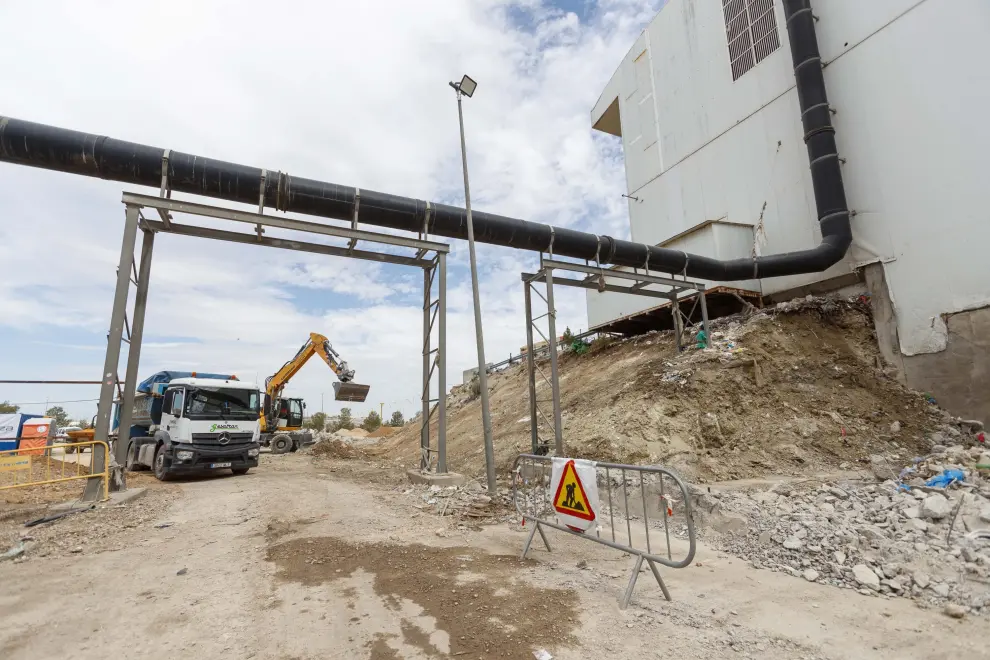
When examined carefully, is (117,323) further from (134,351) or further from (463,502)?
(463,502)

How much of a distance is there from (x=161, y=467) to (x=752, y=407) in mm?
15643

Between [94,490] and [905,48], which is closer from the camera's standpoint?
[94,490]

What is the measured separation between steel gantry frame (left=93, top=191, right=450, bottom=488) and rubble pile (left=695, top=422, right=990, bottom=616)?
6.08 m

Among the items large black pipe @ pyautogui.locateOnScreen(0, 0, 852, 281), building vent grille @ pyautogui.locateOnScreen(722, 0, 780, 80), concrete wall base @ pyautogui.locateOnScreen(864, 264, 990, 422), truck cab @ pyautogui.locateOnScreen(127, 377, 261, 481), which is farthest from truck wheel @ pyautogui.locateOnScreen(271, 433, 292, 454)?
building vent grille @ pyautogui.locateOnScreen(722, 0, 780, 80)

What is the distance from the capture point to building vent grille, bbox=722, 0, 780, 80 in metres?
18.2

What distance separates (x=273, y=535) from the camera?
282 inches

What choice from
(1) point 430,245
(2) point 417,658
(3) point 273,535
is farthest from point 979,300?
(3) point 273,535

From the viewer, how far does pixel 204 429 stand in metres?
13.0

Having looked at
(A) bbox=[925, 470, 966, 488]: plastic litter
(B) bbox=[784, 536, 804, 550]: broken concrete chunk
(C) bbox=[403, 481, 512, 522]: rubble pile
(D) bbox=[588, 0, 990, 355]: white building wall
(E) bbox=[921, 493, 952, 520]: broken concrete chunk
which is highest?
(D) bbox=[588, 0, 990, 355]: white building wall

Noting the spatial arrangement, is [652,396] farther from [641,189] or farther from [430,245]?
[641,189]

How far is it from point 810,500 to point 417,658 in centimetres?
690

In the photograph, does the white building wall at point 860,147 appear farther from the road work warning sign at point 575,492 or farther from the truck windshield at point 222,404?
the truck windshield at point 222,404

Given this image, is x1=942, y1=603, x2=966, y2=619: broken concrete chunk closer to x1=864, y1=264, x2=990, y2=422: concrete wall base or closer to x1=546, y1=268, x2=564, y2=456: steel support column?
x1=546, y1=268, x2=564, y2=456: steel support column

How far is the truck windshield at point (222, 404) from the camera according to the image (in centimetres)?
1286
